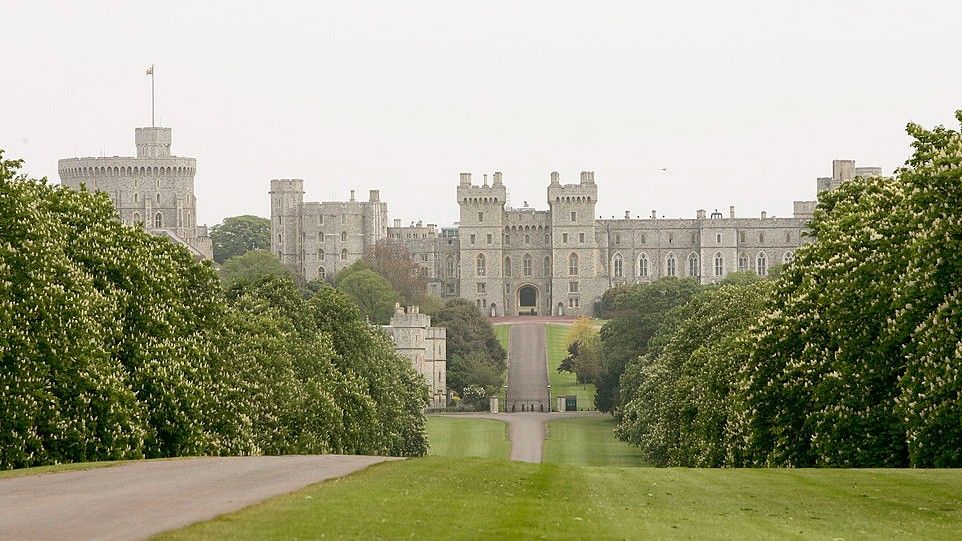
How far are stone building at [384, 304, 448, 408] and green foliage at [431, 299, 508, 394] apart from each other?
150cm

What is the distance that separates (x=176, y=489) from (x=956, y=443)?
53.7 ft

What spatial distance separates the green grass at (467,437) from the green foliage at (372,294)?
147 feet

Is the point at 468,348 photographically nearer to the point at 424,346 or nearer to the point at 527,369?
the point at 527,369

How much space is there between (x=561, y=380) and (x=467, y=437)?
164ft

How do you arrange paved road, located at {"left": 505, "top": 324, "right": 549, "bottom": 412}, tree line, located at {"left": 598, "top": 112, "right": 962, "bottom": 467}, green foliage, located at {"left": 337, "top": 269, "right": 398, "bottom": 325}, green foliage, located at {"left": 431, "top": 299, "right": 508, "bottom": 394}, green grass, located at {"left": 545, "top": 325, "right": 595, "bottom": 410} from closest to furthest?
tree line, located at {"left": 598, "top": 112, "right": 962, "bottom": 467}, paved road, located at {"left": 505, "top": 324, "right": 549, "bottom": 412}, green grass, located at {"left": 545, "top": 325, "right": 595, "bottom": 410}, green foliage, located at {"left": 431, "top": 299, "right": 508, "bottom": 394}, green foliage, located at {"left": 337, "top": 269, "right": 398, "bottom": 325}

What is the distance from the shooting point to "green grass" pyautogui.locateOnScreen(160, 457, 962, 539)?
2108 cm

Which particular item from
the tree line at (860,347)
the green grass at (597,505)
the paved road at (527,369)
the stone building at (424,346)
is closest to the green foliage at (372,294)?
the paved road at (527,369)

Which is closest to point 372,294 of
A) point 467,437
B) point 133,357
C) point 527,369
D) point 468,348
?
point 527,369

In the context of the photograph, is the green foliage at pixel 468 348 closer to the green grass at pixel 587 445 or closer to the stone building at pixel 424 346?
the stone building at pixel 424 346

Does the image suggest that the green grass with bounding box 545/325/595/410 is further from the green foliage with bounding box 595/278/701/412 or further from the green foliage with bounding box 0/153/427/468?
the green foliage with bounding box 0/153/427/468

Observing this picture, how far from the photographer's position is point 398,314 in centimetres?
13375

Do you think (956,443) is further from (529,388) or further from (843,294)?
(529,388)

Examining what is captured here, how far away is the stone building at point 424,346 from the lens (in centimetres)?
13288

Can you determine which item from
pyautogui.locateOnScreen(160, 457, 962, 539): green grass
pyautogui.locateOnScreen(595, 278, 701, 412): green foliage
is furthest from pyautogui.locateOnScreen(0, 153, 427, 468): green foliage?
pyautogui.locateOnScreen(595, 278, 701, 412): green foliage
